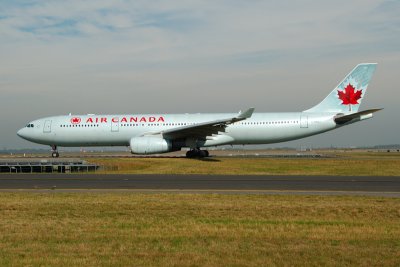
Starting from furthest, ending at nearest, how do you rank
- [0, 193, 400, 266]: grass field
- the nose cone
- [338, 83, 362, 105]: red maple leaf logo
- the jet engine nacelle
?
1. the nose cone
2. [338, 83, 362, 105]: red maple leaf logo
3. the jet engine nacelle
4. [0, 193, 400, 266]: grass field

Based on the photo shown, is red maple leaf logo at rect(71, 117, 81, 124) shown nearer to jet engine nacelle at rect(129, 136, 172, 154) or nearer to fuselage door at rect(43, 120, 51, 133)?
fuselage door at rect(43, 120, 51, 133)

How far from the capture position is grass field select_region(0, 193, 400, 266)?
784cm

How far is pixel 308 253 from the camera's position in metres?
8.13

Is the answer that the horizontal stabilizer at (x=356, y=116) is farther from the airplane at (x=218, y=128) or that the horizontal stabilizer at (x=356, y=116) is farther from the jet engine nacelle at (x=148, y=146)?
the jet engine nacelle at (x=148, y=146)

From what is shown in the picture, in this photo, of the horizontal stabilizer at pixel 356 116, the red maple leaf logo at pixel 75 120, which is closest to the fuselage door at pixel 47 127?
the red maple leaf logo at pixel 75 120

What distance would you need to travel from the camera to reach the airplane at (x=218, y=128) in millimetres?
38562

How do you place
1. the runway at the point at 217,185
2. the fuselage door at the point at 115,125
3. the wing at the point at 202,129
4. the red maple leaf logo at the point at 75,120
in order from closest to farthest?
the runway at the point at 217,185 → the wing at the point at 202,129 → the fuselage door at the point at 115,125 → the red maple leaf logo at the point at 75,120

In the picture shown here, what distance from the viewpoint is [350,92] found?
40.7m

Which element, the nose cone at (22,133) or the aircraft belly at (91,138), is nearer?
the aircraft belly at (91,138)

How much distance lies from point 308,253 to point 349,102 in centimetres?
3455

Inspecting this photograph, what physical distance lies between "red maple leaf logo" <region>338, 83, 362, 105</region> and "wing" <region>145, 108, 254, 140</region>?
31.6 feet

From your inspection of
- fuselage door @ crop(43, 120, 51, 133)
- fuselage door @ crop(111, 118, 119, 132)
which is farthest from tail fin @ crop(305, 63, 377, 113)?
fuselage door @ crop(43, 120, 51, 133)

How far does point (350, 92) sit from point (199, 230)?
33.2 metres

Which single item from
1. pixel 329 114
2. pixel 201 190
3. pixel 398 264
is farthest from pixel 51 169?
pixel 398 264
